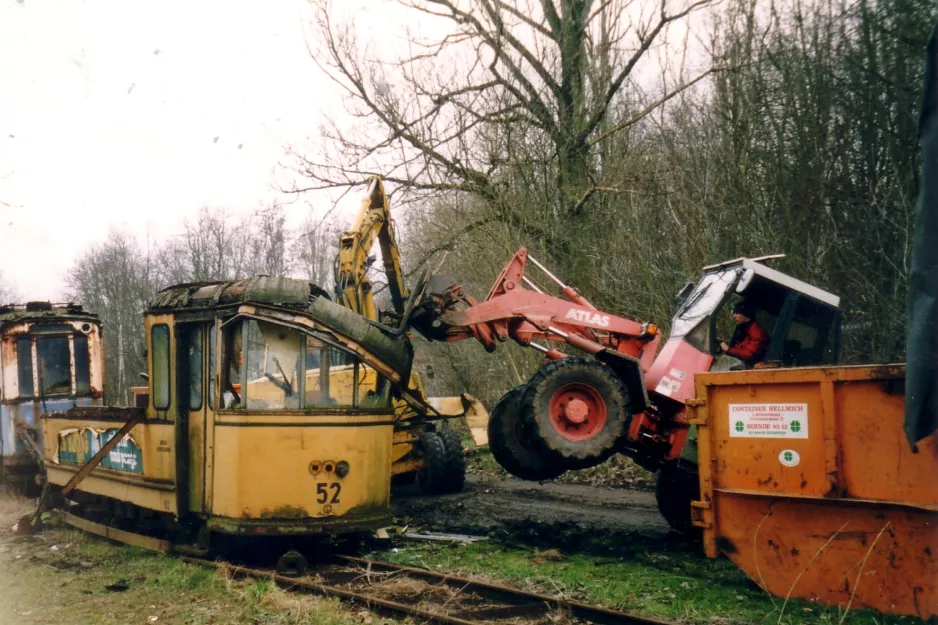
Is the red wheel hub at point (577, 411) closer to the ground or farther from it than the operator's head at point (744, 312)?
closer to the ground

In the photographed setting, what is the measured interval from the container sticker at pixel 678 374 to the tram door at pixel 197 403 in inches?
186

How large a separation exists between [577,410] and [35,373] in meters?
11.0

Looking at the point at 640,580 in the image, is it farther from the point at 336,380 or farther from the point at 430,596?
the point at 336,380

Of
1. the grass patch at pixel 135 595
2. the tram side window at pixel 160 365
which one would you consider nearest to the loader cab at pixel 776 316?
the grass patch at pixel 135 595

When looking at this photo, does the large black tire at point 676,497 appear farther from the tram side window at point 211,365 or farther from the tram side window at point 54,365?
the tram side window at point 54,365

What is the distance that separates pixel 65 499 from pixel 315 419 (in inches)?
251

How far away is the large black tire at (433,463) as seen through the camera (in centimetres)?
1340

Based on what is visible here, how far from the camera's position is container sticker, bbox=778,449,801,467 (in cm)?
636

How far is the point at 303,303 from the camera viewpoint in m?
8.32

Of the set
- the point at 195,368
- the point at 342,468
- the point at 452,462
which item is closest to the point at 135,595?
the point at 342,468

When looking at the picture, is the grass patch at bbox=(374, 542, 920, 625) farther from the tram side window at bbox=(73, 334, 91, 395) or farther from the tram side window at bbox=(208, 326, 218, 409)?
the tram side window at bbox=(73, 334, 91, 395)

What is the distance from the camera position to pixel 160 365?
9148 millimetres

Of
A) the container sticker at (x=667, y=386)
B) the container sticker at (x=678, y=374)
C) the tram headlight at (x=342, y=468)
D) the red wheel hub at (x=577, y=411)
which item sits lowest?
the tram headlight at (x=342, y=468)

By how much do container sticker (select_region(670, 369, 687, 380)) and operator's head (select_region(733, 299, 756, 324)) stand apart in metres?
0.98
